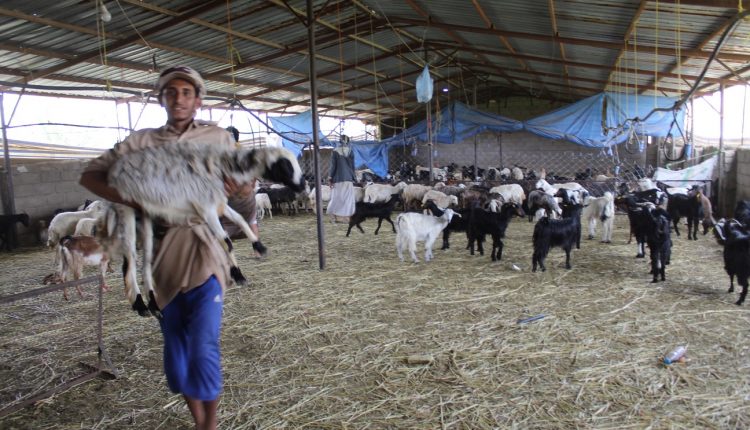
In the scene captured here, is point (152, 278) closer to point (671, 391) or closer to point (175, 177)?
point (175, 177)

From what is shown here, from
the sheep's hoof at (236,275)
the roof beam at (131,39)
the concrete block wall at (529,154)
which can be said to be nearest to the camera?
the sheep's hoof at (236,275)

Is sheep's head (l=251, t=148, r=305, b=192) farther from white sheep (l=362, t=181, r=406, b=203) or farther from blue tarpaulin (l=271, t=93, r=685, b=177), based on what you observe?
white sheep (l=362, t=181, r=406, b=203)

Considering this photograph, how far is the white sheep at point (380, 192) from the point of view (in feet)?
46.5

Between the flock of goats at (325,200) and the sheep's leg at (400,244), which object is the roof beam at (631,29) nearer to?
the flock of goats at (325,200)

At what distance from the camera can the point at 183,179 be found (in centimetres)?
215

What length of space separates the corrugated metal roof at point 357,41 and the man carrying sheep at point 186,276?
594 centimetres

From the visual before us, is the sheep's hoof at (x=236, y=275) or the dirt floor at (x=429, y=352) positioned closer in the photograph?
the sheep's hoof at (x=236, y=275)

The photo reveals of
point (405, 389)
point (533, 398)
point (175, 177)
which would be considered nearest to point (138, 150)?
point (175, 177)

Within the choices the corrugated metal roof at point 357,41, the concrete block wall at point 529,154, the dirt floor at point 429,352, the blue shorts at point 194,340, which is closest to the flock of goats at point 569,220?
the dirt floor at point 429,352

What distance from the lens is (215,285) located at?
7.70 ft

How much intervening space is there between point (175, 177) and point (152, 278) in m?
0.53

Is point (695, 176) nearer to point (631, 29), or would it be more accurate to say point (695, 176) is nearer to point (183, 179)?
point (631, 29)

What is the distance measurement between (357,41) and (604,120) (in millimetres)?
7663

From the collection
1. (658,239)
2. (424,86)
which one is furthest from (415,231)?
(424,86)
